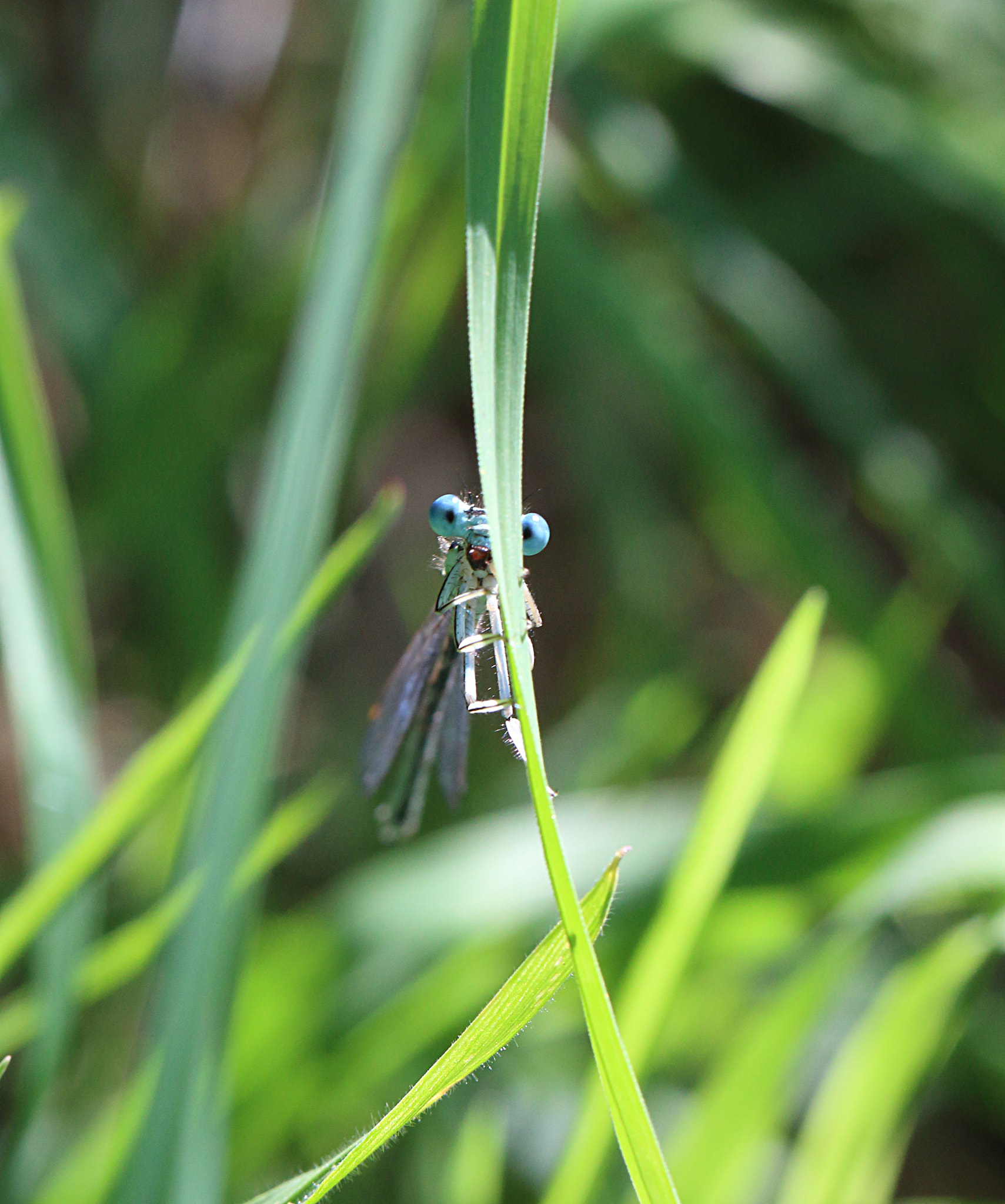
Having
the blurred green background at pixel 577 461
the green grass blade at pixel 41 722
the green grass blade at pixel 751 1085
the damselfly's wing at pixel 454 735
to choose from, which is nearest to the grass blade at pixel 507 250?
the damselfly's wing at pixel 454 735

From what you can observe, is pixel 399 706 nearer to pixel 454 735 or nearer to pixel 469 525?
pixel 454 735

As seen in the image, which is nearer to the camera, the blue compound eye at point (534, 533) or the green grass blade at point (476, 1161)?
the blue compound eye at point (534, 533)

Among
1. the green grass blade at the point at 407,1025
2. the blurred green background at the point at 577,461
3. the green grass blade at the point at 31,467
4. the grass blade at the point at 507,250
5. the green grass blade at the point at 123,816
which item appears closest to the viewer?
the grass blade at the point at 507,250

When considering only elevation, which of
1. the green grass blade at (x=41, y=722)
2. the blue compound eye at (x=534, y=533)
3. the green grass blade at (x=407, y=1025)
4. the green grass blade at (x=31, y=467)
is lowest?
the green grass blade at (x=407, y=1025)

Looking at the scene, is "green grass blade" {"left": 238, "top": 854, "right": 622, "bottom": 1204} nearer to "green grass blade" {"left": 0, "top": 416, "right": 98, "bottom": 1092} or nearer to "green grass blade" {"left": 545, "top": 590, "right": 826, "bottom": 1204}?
"green grass blade" {"left": 545, "top": 590, "right": 826, "bottom": 1204}

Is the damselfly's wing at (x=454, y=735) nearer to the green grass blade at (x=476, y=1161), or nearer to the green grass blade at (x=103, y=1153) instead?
the green grass blade at (x=103, y=1153)

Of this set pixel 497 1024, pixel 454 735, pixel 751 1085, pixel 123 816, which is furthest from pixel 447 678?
pixel 751 1085
